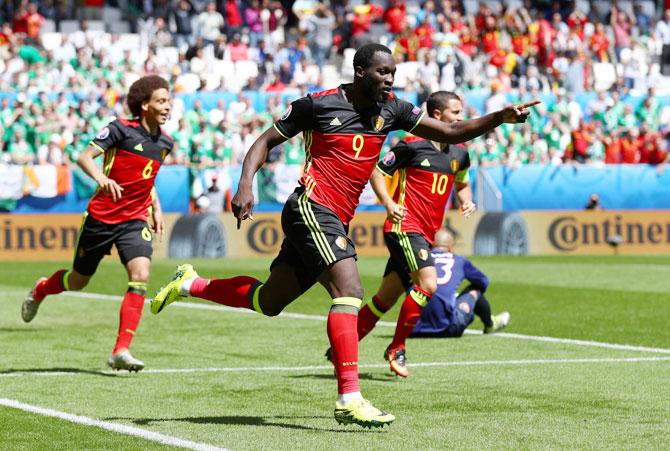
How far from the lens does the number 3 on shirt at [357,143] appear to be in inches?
332

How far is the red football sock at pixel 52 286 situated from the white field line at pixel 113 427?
347 cm

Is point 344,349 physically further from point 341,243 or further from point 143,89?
point 143,89

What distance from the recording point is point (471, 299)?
1334cm

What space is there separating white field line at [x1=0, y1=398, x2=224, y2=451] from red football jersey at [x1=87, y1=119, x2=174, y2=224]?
8.89 ft

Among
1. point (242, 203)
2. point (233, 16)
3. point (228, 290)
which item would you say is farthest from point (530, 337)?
point (233, 16)

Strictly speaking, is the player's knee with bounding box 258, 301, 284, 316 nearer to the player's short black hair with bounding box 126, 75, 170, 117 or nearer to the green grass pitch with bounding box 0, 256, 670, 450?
the green grass pitch with bounding box 0, 256, 670, 450

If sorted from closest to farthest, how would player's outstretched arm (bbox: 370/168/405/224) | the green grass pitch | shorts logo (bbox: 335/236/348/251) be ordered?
the green grass pitch
shorts logo (bbox: 335/236/348/251)
player's outstretched arm (bbox: 370/168/405/224)

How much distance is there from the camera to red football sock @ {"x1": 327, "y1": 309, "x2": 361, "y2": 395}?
779 centimetres

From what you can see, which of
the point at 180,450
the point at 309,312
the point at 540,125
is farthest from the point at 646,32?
the point at 180,450

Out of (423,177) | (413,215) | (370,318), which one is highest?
(423,177)

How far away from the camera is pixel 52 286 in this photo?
12625mm

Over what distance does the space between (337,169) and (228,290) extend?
1208 millimetres

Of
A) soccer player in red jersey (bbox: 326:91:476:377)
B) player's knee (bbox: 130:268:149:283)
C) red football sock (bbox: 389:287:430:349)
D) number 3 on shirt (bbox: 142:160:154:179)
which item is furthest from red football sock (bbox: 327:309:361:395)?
number 3 on shirt (bbox: 142:160:154:179)

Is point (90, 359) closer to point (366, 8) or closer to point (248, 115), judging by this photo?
point (248, 115)
